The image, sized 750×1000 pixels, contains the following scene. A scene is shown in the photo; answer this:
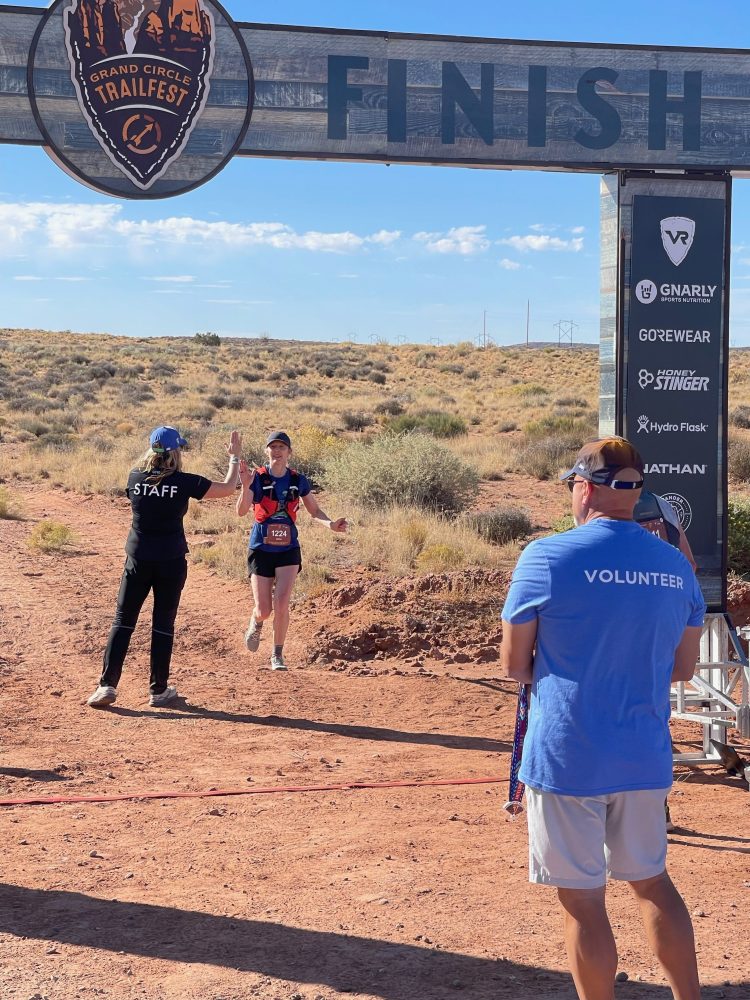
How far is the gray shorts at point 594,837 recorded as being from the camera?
3.05 metres

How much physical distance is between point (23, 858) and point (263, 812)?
1.27 m

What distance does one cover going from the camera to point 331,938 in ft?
14.0

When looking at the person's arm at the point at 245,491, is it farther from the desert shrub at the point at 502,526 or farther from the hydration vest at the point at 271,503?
the desert shrub at the point at 502,526

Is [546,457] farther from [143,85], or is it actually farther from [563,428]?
[143,85]

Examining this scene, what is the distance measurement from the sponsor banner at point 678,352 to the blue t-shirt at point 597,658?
3883 mm

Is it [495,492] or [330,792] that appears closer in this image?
[330,792]

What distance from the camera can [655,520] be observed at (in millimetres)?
5227

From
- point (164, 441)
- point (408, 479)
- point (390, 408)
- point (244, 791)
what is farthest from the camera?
point (390, 408)

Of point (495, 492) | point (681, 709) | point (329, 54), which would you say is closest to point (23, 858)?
point (681, 709)

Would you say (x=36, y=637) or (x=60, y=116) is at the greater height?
(x=60, y=116)

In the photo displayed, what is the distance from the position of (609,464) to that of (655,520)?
212cm

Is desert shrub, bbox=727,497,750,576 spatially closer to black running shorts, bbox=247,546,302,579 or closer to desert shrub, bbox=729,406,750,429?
black running shorts, bbox=247,546,302,579

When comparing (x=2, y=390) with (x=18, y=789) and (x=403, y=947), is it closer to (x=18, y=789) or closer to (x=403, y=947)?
(x=18, y=789)

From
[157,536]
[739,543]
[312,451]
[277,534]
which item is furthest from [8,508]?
[739,543]
